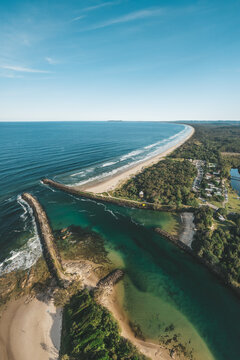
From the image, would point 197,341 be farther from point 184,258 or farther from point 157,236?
point 157,236

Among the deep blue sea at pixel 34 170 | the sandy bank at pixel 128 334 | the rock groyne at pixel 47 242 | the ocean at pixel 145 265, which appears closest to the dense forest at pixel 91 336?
the sandy bank at pixel 128 334

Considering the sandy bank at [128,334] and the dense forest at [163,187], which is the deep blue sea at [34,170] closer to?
the dense forest at [163,187]

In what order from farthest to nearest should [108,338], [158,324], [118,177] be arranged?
[118,177]
[158,324]
[108,338]

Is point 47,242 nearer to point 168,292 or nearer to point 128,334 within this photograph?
point 128,334

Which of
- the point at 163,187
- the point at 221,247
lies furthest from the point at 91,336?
the point at 163,187

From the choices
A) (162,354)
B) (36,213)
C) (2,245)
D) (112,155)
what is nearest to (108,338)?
(162,354)
